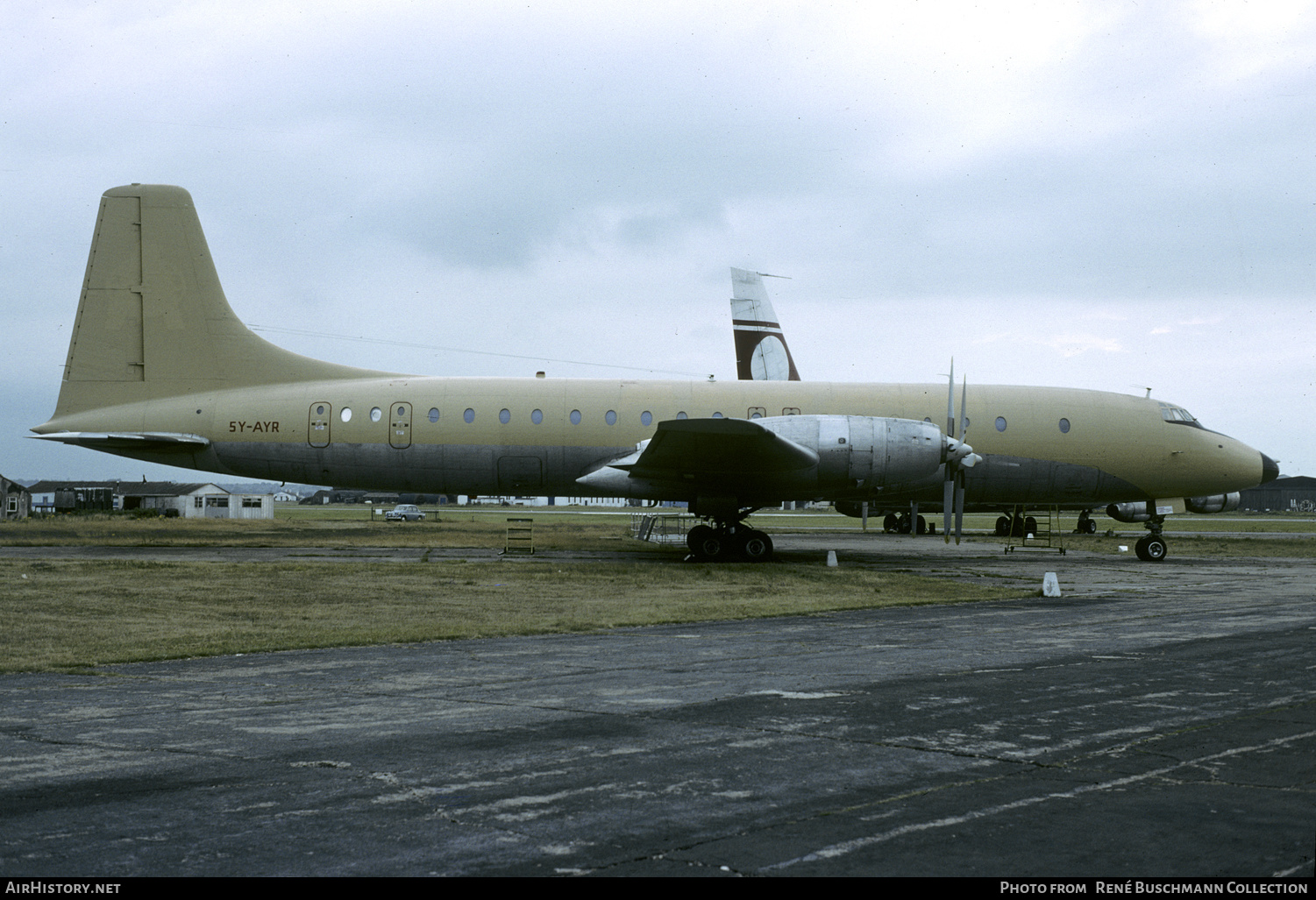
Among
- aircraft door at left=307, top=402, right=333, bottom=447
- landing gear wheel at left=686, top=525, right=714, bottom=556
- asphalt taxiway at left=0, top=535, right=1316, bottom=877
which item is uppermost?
aircraft door at left=307, top=402, right=333, bottom=447

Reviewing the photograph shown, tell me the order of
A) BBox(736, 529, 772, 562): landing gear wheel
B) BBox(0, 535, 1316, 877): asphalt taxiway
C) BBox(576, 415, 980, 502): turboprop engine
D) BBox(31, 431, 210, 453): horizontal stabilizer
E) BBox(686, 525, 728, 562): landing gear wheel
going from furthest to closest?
BBox(31, 431, 210, 453): horizontal stabilizer, BBox(736, 529, 772, 562): landing gear wheel, BBox(686, 525, 728, 562): landing gear wheel, BBox(576, 415, 980, 502): turboprop engine, BBox(0, 535, 1316, 877): asphalt taxiway

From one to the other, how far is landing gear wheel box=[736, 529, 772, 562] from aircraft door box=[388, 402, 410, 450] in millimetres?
8652

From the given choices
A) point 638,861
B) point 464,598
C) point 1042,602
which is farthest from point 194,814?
point 1042,602

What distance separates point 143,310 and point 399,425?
7176 mm

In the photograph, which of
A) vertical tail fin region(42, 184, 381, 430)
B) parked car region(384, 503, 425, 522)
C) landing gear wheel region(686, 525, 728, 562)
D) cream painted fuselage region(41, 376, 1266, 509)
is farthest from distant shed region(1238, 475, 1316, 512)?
vertical tail fin region(42, 184, 381, 430)

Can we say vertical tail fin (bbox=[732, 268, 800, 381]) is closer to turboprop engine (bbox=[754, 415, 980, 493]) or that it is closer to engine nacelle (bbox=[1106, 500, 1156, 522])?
engine nacelle (bbox=[1106, 500, 1156, 522])

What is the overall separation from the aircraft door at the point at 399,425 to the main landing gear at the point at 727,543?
24.9 feet

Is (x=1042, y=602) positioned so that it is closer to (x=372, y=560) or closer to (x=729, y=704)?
(x=729, y=704)

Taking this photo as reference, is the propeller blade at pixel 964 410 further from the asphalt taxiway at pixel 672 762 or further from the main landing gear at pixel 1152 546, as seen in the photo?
the asphalt taxiway at pixel 672 762

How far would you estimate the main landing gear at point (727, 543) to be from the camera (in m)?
24.2

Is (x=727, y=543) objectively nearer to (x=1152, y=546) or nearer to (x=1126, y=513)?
(x=1152, y=546)

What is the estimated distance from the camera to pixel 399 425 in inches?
1001

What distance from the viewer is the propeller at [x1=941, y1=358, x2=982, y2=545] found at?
2355 cm

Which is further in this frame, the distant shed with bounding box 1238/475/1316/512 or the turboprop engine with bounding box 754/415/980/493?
the distant shed with bounding box 1238/475/1316/512
